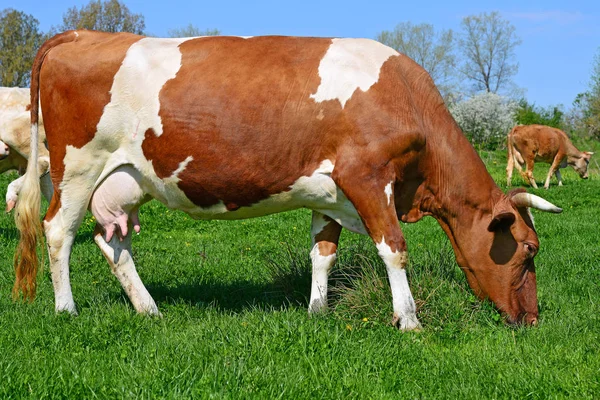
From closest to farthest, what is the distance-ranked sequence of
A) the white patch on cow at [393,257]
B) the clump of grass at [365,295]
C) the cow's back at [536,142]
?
the white patch on cow at [393,257], the clump of grass at [365,295], the cow's back at [536,142]

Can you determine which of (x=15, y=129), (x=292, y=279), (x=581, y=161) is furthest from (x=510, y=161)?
(x=292, y=279)

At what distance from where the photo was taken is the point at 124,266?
6.76 m

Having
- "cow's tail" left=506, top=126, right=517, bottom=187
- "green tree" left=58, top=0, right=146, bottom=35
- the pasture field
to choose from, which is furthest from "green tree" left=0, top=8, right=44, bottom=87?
the pasture field

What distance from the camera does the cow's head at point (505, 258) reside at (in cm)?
635

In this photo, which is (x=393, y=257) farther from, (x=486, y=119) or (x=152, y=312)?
(x=486, y=119)

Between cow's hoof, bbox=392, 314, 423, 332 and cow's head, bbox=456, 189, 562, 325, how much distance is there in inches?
36.0

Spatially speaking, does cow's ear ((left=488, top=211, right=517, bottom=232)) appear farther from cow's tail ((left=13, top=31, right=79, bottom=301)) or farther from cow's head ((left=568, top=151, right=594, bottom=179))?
cow's head ((left=568, top=151, right=594, bottom=179))

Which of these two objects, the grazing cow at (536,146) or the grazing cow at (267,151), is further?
the grazing cow at (536,146)

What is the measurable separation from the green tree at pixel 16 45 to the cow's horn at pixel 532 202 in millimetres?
44457

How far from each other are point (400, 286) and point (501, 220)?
3.75 feet

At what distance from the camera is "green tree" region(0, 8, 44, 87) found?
46.0 metres

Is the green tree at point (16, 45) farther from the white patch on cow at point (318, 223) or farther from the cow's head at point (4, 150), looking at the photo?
the white patch on cow at point (318, 223)

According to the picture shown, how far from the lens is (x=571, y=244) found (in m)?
10.3

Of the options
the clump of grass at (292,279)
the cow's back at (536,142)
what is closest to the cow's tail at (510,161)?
the cow's back at (536,142)
